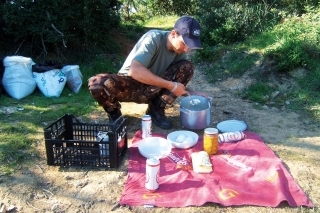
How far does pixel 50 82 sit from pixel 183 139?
229 cm

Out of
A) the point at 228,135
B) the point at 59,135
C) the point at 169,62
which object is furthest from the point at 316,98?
the point at 59,135

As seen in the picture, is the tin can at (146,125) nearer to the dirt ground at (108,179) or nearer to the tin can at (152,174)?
the dirt ground at (108,179)

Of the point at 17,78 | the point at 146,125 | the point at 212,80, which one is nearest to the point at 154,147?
the point at 146,125

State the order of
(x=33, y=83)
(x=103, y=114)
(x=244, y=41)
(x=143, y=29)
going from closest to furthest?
(x=103, y=114) < (x=33, y=83) < (x=244, y=41) < (x=143, y=29)

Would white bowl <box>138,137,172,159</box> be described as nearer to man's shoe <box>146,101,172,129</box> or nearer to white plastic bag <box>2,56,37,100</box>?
man's shoe <box>146,101,172,129</box>

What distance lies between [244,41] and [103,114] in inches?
130

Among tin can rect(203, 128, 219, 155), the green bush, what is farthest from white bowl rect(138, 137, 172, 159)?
the green bush

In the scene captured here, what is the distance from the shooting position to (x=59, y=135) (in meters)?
2.56

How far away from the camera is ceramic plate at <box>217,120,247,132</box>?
314 centimetres

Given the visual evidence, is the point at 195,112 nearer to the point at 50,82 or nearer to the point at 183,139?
the point at 183,139

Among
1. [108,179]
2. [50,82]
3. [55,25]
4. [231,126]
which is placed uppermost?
[55,25]

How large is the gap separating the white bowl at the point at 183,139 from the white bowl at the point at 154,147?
0.12 meters

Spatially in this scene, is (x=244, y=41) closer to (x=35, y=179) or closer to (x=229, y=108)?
(x=229, y=108)

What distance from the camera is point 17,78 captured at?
13.6 ft
